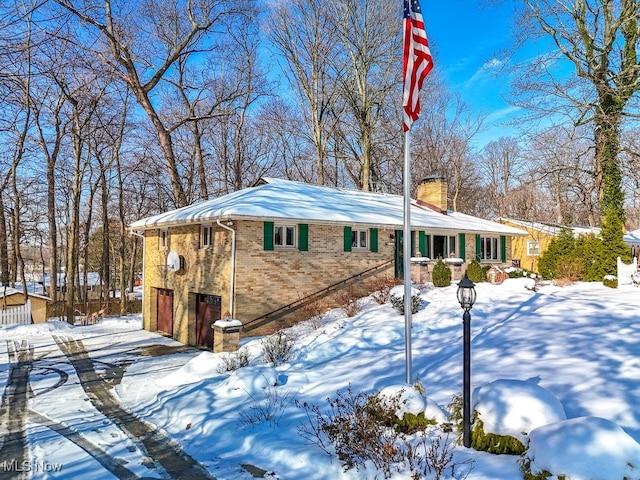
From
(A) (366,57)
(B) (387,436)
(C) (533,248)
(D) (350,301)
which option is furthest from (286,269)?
(C) (533,248)

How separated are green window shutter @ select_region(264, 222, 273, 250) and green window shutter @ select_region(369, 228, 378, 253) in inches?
175

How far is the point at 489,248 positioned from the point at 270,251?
475 inches

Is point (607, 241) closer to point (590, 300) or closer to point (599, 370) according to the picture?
point (590, 300)

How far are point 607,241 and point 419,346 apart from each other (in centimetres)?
1205

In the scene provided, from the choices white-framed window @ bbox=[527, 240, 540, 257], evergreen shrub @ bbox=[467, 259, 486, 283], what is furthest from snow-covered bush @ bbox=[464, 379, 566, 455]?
white-framed window @ bbox=[527, 240, 540, 257]

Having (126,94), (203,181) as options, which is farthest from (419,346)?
(126,94)

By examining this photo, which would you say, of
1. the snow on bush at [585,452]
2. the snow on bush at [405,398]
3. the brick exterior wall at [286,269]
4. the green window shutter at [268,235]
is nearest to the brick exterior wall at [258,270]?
the brick exterior wall at [286,269]

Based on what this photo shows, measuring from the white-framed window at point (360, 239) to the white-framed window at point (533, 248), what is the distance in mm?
21099

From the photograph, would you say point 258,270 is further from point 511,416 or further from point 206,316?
point 511,416

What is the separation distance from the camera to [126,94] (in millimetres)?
25938

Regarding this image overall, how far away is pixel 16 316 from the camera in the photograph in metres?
19.0

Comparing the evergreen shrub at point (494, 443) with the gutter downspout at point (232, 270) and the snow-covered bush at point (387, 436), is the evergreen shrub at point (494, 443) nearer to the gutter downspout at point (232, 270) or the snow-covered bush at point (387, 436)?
Answer: the snow-covered bush at point (387, 436)

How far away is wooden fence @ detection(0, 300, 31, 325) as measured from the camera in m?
18.9

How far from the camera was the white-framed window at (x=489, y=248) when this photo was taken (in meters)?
20.7
